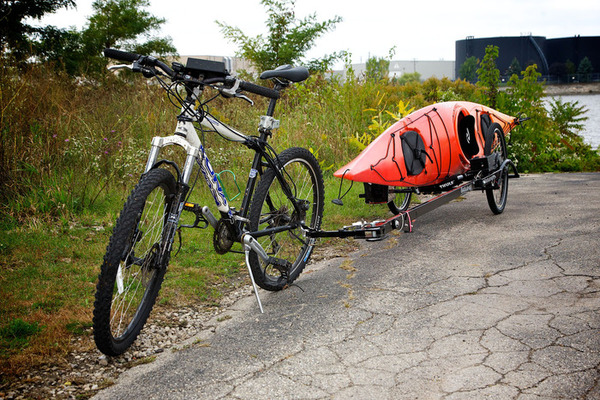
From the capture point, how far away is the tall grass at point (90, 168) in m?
4.28

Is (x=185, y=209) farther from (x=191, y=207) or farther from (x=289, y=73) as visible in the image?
(x=289, y=73)

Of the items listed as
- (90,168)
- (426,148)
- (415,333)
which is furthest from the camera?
(90,168)

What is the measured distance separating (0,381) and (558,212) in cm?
603

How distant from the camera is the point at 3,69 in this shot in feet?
22.1

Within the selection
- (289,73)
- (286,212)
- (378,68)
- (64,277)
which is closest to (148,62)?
(289,73)

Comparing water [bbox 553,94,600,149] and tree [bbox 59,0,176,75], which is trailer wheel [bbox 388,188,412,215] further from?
tree [bbox 59,0,176,75]

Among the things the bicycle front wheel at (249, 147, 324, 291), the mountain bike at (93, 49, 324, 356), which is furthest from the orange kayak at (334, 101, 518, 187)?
the mountain bike at (93, 49, 324, 356)

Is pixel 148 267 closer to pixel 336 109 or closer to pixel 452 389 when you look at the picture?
pixel 452 389

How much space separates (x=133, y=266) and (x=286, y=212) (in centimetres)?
155

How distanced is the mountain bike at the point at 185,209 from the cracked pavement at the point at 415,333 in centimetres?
34

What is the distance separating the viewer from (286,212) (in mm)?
4699

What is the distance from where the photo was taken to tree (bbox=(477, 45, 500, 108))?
1131cm

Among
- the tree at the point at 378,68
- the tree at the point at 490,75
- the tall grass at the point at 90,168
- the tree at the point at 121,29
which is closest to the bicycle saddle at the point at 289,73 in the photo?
the tall grass at the point at 90,168

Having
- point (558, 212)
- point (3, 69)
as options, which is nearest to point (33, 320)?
point (3, 69)
